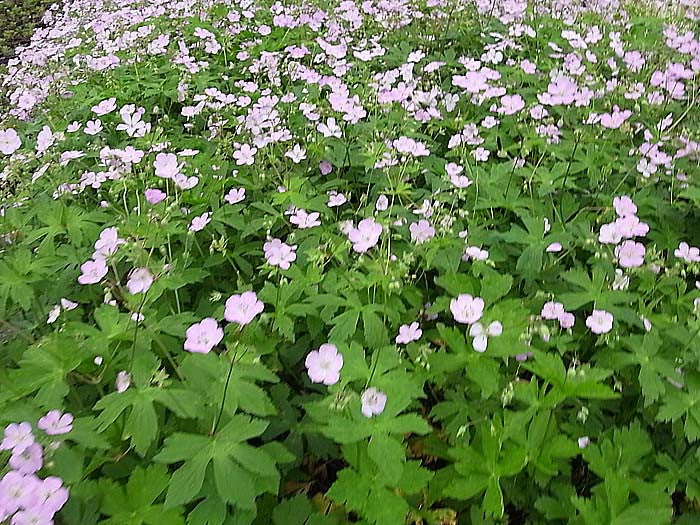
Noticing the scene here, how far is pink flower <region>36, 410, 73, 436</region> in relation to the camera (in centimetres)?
155

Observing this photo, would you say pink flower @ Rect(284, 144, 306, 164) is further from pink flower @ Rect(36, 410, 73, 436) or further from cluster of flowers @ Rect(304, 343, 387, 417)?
pink flower @ Rect(36, 410, 73, 436)

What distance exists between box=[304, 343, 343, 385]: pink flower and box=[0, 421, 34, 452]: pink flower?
28.4 inches

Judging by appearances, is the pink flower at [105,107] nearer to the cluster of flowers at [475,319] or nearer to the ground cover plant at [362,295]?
the ground cover plant at [362,295]

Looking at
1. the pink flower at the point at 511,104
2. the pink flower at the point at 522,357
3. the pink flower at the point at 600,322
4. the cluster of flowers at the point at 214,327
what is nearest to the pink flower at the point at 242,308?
the cluster of flowers at the point at 214,327

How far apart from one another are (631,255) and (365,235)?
0.94 m

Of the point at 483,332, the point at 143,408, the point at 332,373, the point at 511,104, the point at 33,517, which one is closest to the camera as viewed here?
the point at 33,517

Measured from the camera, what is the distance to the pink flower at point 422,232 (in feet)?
7.52

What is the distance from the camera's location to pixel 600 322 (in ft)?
6.33

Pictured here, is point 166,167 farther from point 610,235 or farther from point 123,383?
point 610,235

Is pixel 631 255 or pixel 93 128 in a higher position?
pixel 93 128

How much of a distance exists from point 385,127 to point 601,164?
1079 millimetres

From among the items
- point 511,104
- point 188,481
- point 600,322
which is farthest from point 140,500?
point 511,104

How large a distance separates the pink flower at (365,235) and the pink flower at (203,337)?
643mm

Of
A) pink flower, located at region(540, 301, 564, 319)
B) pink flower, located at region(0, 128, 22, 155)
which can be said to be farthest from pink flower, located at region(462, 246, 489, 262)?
pink flower, located at region(0, 128, 22, 155)
